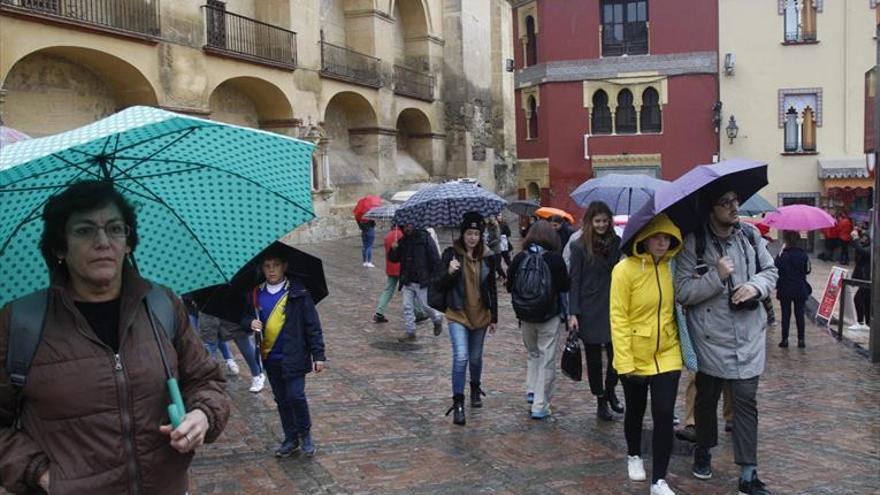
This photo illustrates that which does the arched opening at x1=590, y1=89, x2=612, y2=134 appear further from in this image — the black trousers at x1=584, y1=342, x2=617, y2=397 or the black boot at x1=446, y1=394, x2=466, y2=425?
the black boot at x1=446, y1=394, x2=466, y2=425

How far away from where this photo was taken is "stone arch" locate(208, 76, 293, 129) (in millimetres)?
24500

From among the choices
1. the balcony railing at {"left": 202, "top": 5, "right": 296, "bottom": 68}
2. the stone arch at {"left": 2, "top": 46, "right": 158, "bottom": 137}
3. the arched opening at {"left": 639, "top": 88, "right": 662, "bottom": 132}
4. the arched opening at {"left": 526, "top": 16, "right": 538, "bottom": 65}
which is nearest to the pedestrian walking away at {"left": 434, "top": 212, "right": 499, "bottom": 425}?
the stone arch at {"left": 2, "top": 46, "right": 158, "bottom": 137}

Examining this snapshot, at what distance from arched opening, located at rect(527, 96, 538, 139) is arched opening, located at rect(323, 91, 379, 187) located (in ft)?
20.0

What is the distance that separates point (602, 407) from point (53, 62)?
1633cm

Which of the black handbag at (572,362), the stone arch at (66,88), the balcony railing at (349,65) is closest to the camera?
the black handbag at (572,362)

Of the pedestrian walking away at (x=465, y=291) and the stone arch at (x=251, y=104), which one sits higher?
the stone arch at (x=251, y=104)

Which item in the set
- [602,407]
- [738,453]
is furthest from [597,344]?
[738,453]

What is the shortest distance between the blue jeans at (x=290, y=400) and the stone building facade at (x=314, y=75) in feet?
41.6

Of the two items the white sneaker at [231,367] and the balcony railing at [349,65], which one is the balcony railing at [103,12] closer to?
the balcony railing at [349,65]

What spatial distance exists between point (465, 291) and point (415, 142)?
2971cm

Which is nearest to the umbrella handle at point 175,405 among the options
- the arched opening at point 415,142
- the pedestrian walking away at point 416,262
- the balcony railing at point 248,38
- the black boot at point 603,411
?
the black boot at point 603,411

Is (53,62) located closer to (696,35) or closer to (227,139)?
(227,139)

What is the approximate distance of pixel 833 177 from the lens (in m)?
25.8

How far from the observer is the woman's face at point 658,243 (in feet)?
16.9
